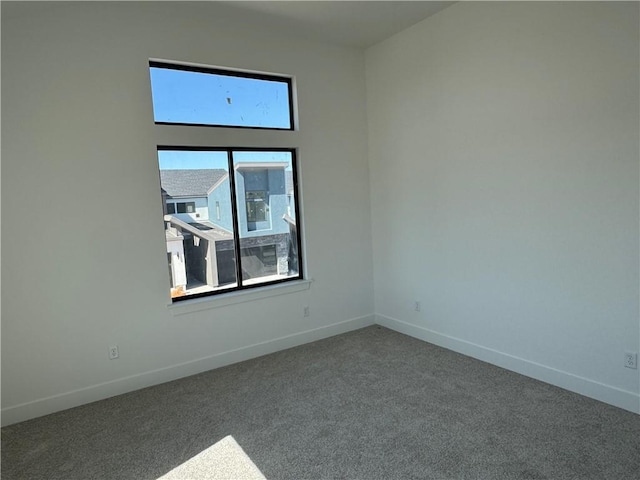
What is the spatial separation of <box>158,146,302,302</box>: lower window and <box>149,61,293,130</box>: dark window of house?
0.87 feet

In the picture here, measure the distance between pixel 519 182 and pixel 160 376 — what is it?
332 cm

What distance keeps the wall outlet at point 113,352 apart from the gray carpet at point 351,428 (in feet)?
1.05

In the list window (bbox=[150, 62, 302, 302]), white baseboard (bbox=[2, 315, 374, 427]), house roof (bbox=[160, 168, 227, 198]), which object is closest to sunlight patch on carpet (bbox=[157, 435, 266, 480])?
white baseboard (bbox=[2, 315, 374, 427])

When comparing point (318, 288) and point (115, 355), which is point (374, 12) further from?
point (115, 355)

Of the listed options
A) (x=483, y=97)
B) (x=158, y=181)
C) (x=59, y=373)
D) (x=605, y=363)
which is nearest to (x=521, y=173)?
(x=483, y=97)

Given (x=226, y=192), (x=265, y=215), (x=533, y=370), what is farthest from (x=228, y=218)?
(x=533, y=370)

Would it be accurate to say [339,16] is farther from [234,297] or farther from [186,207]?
[234,297]

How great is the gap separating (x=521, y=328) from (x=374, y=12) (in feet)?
9.56

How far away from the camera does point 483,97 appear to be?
3377mm

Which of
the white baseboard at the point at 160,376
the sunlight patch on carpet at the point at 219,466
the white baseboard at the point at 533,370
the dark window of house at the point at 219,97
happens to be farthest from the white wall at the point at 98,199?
the white baseboard at the point at 533,370

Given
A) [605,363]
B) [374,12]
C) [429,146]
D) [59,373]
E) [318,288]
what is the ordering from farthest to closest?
[318,288] → [429,146] → [374,12] → [59,373] → [605,363]

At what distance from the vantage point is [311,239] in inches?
166

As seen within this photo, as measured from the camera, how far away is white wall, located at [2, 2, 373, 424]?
2861mm

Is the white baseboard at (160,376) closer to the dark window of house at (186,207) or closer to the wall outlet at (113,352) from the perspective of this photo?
the wall outlet at (113,352)
